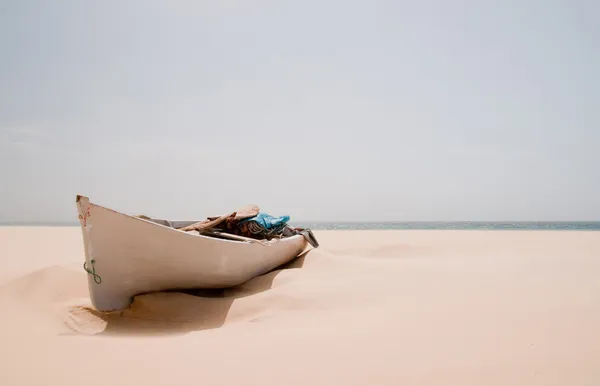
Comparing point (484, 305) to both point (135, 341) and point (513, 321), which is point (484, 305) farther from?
point (135, 341)

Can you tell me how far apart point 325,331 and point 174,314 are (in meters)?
2.00

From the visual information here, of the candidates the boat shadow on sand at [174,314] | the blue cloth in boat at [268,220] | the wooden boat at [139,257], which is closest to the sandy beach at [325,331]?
the boat shadow on sand at [174,314]

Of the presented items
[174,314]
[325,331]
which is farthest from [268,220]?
[325,331]

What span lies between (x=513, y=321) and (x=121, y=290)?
4.05m

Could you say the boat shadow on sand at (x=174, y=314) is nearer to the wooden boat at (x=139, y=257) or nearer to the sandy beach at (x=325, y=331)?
the sandy beach at (x=325, y=331)

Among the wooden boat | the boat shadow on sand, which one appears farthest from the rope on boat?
the boat shadow on sand

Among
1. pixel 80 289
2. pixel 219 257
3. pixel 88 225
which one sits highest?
pixel 88 225

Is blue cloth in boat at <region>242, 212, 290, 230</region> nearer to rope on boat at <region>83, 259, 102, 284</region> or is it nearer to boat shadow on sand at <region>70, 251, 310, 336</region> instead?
boat shadow on sand at <region>70, 251, 310, 336</region>

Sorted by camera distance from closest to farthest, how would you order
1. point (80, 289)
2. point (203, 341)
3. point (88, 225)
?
point (203, 341) → point (88, 225) → point (80, 289)

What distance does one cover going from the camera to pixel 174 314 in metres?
4.01

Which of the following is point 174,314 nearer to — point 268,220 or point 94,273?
point 94,273

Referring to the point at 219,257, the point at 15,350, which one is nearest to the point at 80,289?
the point at 219,257

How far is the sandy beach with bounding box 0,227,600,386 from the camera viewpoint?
208cm

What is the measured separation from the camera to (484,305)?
11.0ft
